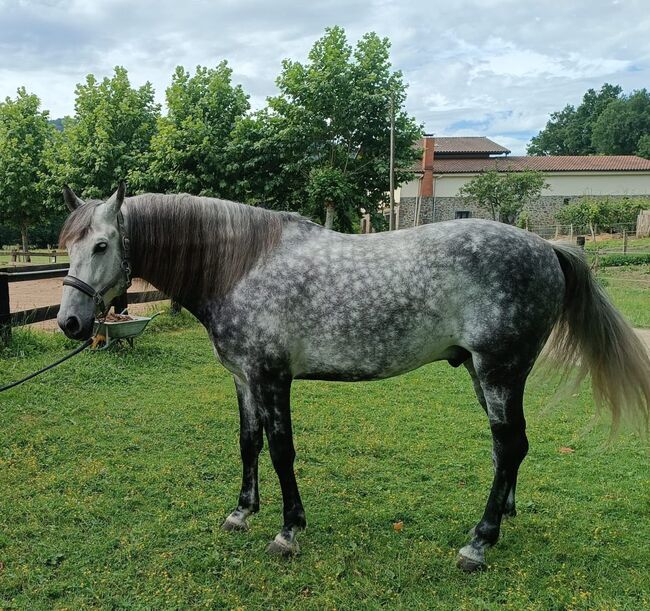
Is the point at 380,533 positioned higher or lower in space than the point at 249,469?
lower

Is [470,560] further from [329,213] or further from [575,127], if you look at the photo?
Answer: [575,127]

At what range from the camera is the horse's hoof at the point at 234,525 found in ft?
10.4

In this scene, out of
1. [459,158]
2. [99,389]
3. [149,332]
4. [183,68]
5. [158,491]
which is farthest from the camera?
[459,158]

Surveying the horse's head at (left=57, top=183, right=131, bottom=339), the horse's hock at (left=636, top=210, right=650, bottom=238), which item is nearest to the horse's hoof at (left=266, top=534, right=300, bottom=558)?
the horse's head at (left=57, top=183, right=131, bottom=339)

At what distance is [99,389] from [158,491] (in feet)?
8.67

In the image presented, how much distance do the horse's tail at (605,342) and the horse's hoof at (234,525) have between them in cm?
231

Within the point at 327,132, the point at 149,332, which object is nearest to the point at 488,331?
the point at 149,332

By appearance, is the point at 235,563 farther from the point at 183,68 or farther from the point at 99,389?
the point at 183,68

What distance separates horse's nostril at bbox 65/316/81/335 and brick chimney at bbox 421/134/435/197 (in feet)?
117

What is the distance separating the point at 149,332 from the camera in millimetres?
8758

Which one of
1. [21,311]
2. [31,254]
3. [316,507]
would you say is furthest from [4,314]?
[31,254]

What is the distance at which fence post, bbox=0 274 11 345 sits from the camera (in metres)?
6.32

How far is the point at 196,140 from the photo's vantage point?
42.1 ft

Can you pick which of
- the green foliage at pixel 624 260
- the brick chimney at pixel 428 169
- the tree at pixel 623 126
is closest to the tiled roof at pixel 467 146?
the brick chimney at pixel 428 169
